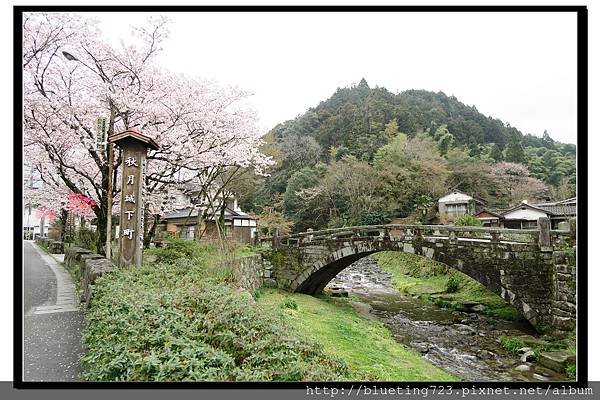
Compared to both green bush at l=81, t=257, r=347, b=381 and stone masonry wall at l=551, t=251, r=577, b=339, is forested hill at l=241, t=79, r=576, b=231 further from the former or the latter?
green bush at l=81, t=257, r=347, b=381

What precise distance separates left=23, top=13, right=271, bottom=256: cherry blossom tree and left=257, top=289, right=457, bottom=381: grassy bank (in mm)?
3490

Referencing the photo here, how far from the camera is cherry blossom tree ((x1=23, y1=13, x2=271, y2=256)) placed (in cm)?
510

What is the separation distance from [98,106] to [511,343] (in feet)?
26.6

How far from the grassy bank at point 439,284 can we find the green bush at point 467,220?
193 centimetres

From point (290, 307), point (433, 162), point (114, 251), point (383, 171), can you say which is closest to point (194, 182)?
point (114, 251)

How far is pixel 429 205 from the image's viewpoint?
10008mm

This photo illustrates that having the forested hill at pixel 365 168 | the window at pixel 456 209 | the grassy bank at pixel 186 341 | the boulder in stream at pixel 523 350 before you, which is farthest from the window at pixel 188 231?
the boulder in stream at pixel 523 350

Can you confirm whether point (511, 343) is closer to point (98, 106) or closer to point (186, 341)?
point (186, 341)

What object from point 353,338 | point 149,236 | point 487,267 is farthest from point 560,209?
point 149,236

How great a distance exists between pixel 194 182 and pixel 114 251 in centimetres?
297

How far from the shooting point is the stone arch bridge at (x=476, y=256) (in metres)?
5.36

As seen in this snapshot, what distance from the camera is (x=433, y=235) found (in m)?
8.39
